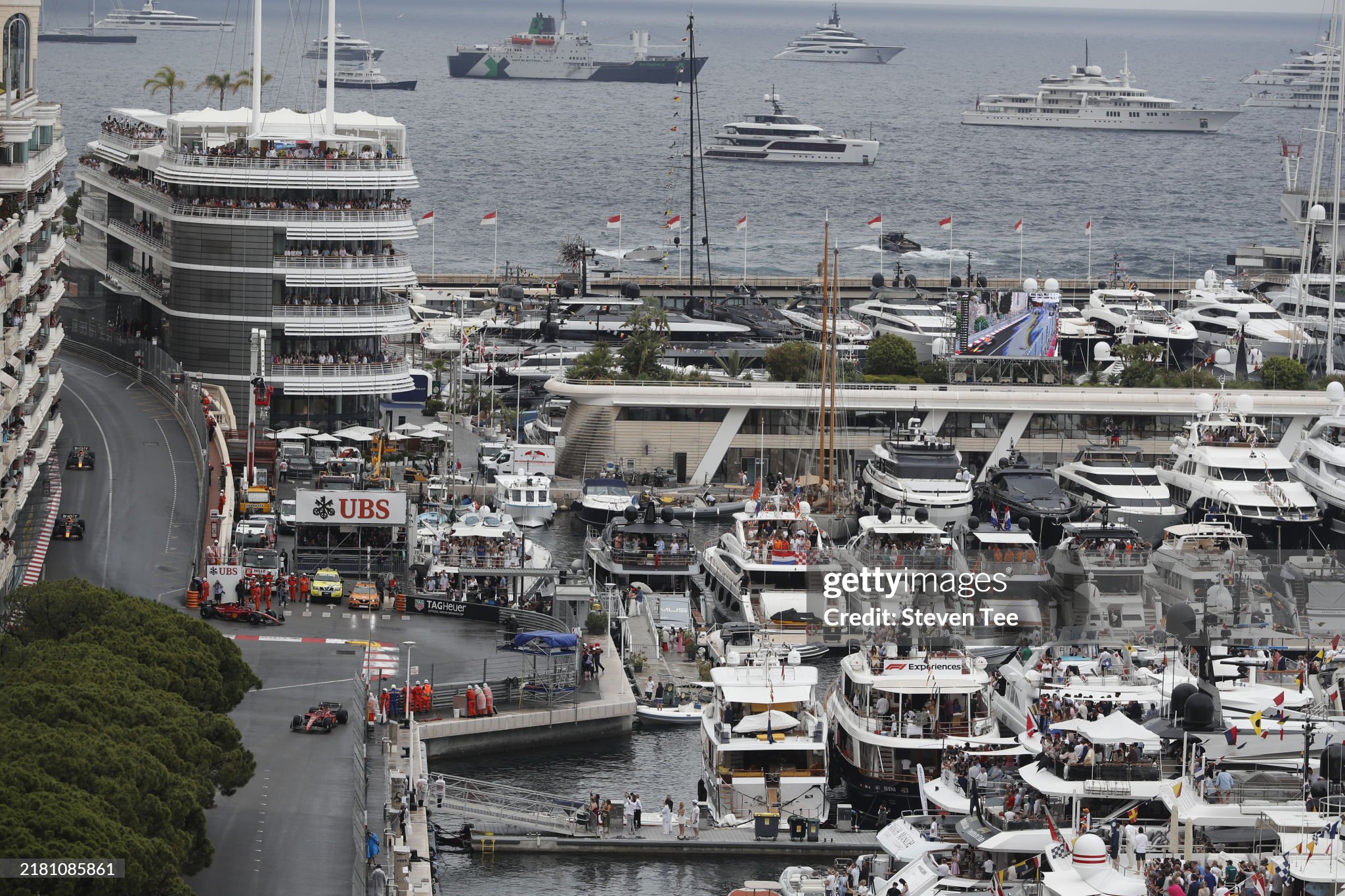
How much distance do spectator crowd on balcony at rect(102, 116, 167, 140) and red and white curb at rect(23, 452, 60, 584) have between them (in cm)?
3130

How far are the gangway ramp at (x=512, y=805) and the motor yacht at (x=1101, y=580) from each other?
20709 millimetres

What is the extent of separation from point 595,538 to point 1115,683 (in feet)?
96.9

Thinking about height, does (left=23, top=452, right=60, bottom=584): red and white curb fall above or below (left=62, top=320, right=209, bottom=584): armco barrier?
below

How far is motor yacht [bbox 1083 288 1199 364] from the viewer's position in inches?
4486

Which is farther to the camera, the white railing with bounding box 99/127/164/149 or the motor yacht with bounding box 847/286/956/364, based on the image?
the motor yacht with bounding box 847/286/956/364

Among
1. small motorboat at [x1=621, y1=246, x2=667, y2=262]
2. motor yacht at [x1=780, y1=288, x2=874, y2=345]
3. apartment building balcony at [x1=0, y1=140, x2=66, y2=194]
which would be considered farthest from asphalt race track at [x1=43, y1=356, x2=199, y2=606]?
small motorboat at [x1=621, y1=246, x2=667, y2=262]

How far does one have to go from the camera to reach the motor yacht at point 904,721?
175 ft

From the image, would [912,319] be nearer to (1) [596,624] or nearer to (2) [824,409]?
(2) [824,409]

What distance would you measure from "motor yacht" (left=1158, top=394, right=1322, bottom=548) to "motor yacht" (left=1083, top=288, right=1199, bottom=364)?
26584 mm

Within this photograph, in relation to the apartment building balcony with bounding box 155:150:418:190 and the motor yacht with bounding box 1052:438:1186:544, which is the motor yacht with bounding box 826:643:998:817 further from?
the apartment building balcony with bounding box 155:150:418:190

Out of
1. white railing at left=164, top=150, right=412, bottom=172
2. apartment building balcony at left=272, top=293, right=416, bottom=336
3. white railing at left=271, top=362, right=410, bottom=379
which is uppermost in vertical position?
white railing at left=164, top=150, right=412, bottom=172

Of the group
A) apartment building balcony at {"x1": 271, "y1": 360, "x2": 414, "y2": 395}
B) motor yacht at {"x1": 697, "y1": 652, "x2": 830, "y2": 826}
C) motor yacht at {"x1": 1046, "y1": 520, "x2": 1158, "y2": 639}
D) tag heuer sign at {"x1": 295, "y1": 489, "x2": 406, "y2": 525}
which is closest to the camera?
motor yacht at {"x1": 697, "y1": 652, "x2": 830, "y2": 826}

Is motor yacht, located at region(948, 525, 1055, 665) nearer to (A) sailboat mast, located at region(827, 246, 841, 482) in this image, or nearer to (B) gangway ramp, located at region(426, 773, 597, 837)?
(A) sailboat mast, located at region(827, 246, 841, 482)

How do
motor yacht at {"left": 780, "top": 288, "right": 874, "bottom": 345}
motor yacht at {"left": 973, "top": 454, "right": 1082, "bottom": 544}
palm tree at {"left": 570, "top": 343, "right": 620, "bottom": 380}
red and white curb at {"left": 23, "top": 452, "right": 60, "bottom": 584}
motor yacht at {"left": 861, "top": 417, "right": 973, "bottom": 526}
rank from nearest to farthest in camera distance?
red and white curb at {"left": 23, "top": 452, "right": 60, "bottom": 584}
motor yacht at {"left": 973, "top": 454, "right": 1082, "bottom": 544}
motor yacht at {"left": 861, "top": 417, "right": 973, "bottom": 526}
palm tree at {"left": 570, "top": 343, "right": 620, "bottom": 380}
motor yacht at {"left": 780, "top": 288, "right": 874, "bottom": 345}
